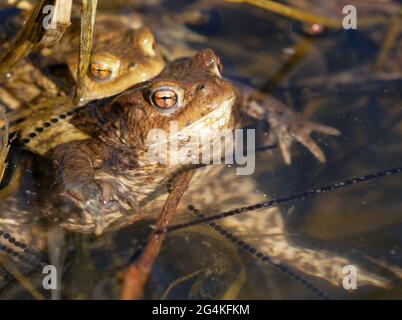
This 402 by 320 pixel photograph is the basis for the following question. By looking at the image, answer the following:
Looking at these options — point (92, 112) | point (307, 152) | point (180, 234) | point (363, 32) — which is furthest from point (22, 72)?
point (363, 32)

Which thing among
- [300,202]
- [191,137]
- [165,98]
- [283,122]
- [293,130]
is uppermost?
[283,122]

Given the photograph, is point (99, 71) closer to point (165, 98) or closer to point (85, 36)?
point (85, 36)

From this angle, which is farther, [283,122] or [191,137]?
[283,122]

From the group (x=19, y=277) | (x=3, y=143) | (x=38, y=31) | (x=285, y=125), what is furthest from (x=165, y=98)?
(x=19, y=277)

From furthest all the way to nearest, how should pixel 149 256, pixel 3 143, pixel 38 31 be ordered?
pixel 38 31 < pixel 3 143 < pixel 149 256

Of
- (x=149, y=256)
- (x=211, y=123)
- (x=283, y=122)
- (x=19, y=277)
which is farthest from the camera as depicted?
(x=283, y=122)
